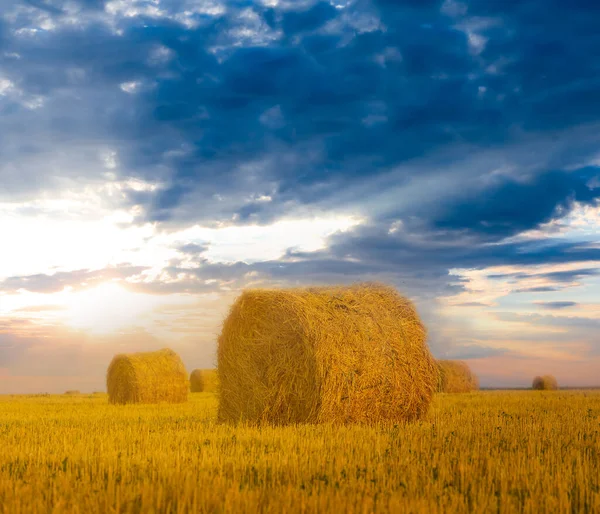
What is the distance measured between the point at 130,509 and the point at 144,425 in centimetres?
691

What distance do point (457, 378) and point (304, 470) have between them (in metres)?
24.8

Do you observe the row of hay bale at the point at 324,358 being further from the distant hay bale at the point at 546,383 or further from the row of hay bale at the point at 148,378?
the distant hay bale at the point at 546,383

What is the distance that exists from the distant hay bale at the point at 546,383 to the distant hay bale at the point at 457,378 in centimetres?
879

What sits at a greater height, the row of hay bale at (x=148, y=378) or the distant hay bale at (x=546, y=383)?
the row of hay bale at (x=148, y=378)

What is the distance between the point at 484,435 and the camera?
9.73 m

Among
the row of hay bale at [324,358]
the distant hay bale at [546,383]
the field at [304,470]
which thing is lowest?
the distant hay bale at [546,383]

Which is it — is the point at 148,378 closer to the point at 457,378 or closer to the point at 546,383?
the point at 457,378

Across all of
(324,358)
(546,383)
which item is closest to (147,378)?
(324,358)

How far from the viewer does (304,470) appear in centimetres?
670

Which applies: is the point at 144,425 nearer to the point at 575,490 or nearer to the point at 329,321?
the point at 329,321

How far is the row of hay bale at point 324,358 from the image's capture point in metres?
11.2

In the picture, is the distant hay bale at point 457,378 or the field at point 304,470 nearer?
the field at point 304,470

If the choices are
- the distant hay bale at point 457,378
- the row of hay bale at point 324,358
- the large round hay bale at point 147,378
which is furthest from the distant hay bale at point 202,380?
the row of hay bale at point 324,358

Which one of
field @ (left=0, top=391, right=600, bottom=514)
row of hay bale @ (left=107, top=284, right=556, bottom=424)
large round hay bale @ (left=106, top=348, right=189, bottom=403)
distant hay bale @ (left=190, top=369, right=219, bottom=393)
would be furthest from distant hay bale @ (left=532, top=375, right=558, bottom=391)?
field @ (left=0, top=391, right=600, bottom=514)
